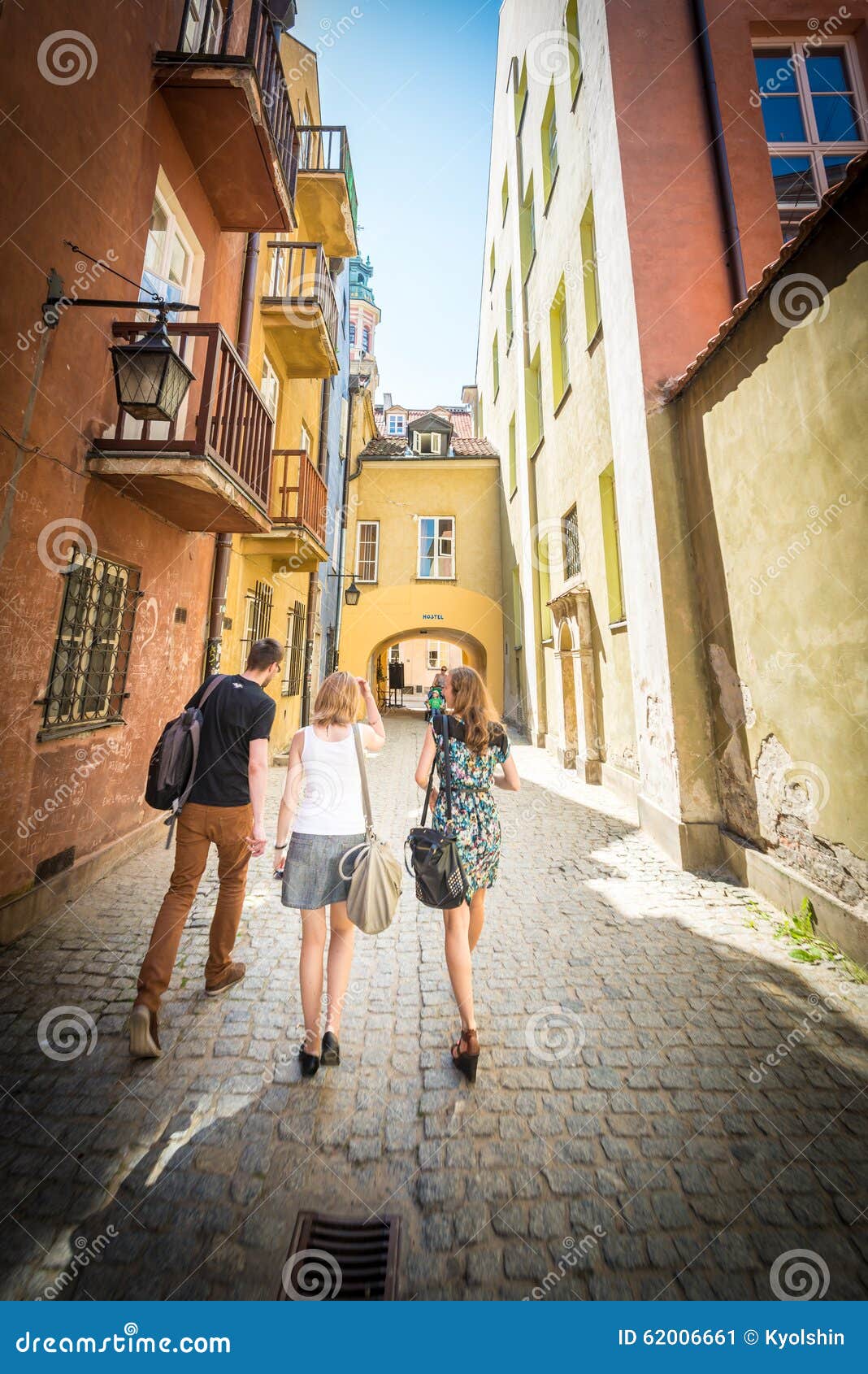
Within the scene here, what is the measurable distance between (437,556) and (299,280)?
9327mm

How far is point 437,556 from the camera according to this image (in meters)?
18.1

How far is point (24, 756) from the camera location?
373 centimetres

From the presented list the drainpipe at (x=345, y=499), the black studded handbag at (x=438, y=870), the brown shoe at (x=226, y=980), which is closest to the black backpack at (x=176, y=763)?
the brown shoe at (x=226, y=980)

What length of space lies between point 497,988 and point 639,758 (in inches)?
155

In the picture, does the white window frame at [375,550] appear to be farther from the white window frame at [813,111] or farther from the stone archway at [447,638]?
the white window frame at [813,111]

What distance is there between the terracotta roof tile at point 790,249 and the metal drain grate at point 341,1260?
5.36 m

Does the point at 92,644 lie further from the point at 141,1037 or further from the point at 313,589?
the point at 313,589

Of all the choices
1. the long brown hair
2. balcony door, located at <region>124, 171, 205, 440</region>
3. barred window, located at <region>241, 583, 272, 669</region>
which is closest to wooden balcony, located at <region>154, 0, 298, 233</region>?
balcony door, located at <region>124, 171, 205, 440</region>

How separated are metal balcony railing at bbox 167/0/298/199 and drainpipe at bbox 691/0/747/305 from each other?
5.44 m

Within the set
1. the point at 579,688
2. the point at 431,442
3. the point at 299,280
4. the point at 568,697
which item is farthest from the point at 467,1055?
the point at 431,442

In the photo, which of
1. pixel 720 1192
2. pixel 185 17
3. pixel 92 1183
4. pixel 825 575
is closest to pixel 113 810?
pixel 92 1183

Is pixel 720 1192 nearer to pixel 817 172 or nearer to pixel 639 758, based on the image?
pixel 639 758

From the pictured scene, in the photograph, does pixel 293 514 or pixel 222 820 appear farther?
pixel 293 514

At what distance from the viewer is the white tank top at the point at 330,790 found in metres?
2.60
